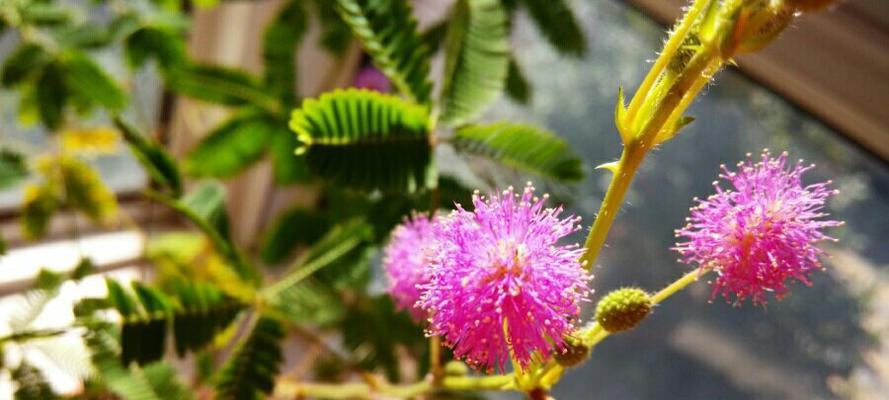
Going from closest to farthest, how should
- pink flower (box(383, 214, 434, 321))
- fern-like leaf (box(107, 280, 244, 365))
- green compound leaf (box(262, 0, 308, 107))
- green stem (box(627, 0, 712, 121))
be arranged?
1. green stem (box(627, 0, 712, 121))
2. pink flower (box(383, 214, 434, 321))
3. fern-like leaf (box(107, 280, 244, 365))
4. green compound leaf (box(262, 0, 308, 107))

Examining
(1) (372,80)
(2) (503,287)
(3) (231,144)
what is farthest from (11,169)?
(2) (503,287)

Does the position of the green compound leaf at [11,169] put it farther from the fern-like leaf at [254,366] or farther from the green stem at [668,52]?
the green stem at [668,52]

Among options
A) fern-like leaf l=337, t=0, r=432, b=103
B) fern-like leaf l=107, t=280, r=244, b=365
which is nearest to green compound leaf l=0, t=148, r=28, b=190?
fern-like leaf l=107, t=280, r=244, b=365

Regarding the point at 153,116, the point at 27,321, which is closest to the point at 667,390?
the point at 27,321

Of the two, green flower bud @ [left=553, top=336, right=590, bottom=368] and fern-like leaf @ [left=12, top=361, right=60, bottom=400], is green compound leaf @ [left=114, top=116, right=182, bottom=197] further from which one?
green flower bud @ [left=553, top=336, right=590, bottom=368]

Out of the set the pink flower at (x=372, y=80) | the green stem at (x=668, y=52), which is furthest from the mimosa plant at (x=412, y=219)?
the pink flower at (x=372, y=80)

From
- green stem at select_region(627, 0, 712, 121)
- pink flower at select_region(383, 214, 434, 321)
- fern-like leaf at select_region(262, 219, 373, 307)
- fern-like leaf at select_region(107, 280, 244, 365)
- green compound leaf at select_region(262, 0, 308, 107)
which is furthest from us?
green compound leaf at select_region(262, 0, 308, 107)
